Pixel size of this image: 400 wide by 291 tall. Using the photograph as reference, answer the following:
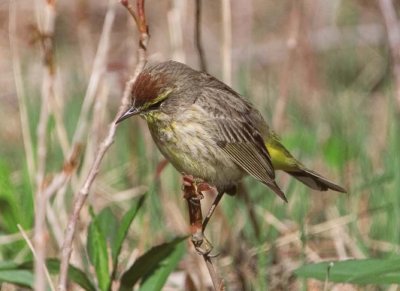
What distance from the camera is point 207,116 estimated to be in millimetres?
4070

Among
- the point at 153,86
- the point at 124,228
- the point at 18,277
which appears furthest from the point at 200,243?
the point at 153,86

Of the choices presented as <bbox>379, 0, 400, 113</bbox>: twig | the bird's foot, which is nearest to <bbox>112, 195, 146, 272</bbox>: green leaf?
the bird's foot

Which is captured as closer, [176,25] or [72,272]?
[72,272]

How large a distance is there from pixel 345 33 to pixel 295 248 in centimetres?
313

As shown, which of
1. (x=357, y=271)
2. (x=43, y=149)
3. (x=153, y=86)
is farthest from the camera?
(x=153, y=86)

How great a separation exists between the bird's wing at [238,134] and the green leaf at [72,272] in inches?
33.1

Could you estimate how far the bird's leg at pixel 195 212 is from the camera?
10.1ft

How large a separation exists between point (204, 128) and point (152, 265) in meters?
0.72

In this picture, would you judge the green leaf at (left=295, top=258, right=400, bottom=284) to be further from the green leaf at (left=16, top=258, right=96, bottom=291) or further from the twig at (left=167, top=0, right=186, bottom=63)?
the twig at (left=167, top=0, right=186, bottom=63)

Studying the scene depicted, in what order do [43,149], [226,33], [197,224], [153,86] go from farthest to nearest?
1. [226,33]
2. [153,86]
3. [197,224]
4. [43,149]

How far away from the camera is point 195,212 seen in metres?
3.10

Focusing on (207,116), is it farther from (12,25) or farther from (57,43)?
(57,43)

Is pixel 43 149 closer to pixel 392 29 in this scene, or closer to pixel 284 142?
pixel 392 29

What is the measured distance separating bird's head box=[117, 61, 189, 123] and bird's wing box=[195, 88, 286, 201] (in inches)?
8.2
